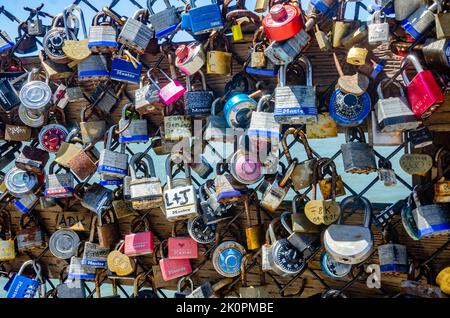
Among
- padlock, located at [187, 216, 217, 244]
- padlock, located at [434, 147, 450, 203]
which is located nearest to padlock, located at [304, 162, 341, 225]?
padlock, located at [434, 147, 450, 203]

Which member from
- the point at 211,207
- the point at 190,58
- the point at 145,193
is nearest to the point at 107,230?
the point at 145,193

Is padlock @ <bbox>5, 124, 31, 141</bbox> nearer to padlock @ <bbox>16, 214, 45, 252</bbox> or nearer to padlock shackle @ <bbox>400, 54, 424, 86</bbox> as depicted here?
padlock @ <bbox>16, 214, 45, 252</bbox>

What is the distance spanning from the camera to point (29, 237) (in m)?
3.45

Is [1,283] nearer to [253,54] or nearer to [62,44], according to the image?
[62,44]

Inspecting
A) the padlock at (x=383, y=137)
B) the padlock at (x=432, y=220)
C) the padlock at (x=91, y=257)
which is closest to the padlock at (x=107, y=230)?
the padlock at (x=91, y=257)

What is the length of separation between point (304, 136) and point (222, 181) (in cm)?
42

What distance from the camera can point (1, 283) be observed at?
445 centimetres

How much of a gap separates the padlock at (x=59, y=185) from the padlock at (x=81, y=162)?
0.09 meters

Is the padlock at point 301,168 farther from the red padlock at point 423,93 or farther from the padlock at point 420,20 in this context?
the padlock at point 420,20

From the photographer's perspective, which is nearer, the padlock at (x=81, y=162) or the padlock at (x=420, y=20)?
the padlock at (x=420, y=20)

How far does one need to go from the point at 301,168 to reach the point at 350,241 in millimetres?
394

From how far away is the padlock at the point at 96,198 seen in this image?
3.17 meters
